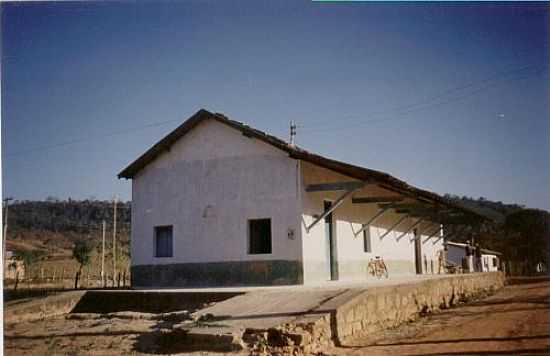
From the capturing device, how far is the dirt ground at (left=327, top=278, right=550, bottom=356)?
26.6 ft

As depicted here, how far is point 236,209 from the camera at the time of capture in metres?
15.4

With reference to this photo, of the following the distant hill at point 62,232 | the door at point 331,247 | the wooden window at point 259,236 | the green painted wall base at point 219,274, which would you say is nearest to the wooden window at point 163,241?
the green painted wall base at point 219,274

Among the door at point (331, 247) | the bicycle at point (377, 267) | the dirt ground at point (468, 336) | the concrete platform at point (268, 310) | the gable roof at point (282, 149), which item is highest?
the gable roof at point (282, 149)

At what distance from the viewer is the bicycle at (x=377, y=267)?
18844mm

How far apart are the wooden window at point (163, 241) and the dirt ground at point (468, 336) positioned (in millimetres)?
7794

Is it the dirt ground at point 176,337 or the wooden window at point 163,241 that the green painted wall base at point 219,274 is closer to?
the wooden window at point 163,241

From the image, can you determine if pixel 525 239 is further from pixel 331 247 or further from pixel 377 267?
pixel 331 247

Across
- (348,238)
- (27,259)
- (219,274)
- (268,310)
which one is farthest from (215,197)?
(27,259)

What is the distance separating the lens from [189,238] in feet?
52.0

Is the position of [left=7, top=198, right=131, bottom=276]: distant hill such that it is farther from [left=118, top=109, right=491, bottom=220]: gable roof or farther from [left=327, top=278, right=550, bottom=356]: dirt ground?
[left=327, top=278, right=550, bottom=356]: dirt ground

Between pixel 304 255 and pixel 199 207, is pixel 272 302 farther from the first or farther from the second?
pixel 199 207

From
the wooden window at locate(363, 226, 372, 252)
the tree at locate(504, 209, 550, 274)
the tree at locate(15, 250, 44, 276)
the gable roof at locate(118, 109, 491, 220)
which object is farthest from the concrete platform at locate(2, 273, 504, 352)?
the tree at locate(15, 250, 44, 276)

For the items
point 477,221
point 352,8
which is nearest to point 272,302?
point 352,8

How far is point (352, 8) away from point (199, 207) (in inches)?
355
